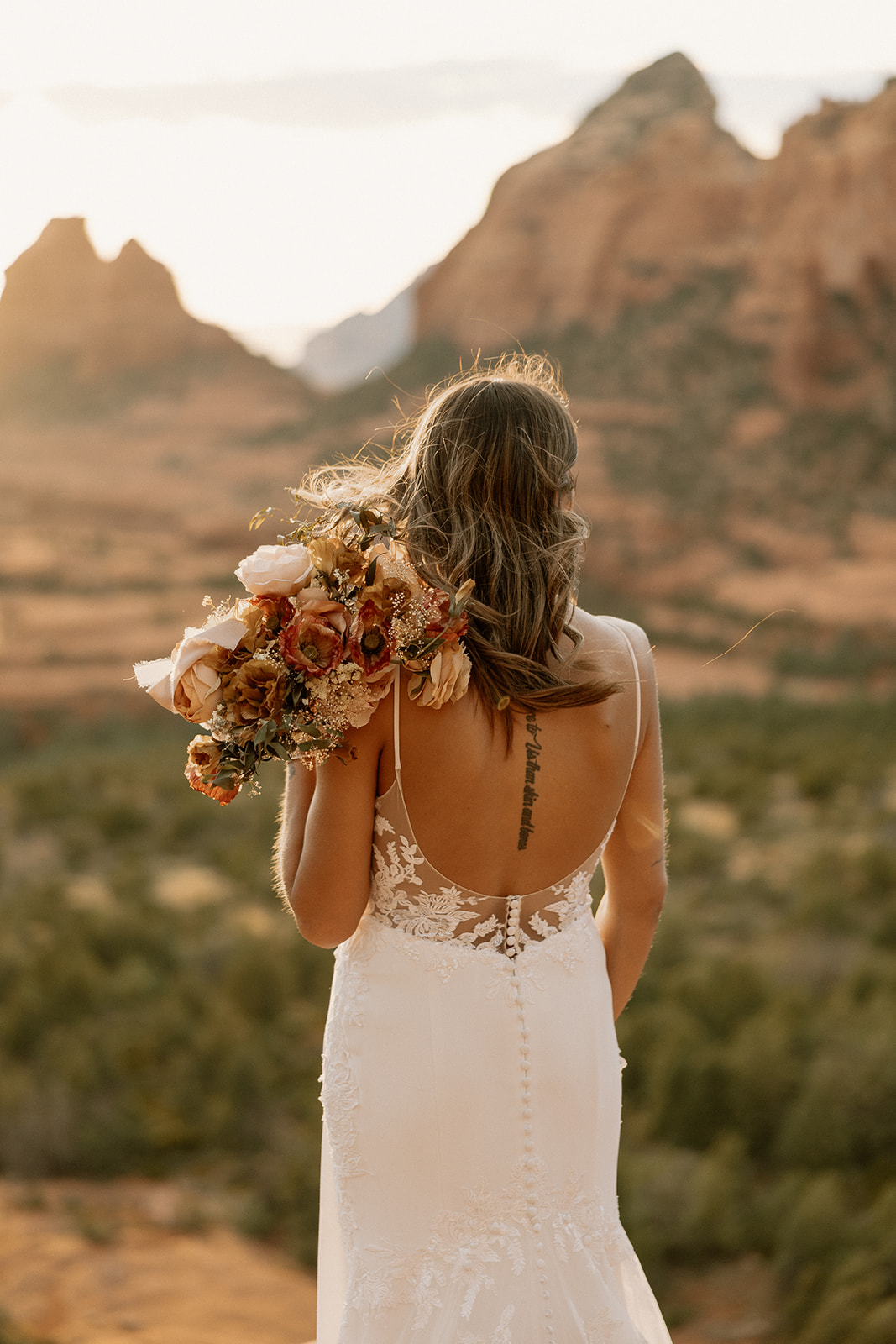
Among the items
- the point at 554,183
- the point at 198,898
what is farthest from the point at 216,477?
the point at 198,898

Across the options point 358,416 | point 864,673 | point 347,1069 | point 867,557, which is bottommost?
point 347,1069

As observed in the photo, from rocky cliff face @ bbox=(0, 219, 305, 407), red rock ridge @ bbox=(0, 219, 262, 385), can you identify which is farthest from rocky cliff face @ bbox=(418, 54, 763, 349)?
red rock ridge @ bbox=(0, 219, 262, 385)

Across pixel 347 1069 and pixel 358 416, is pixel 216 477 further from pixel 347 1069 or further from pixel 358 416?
pixel 347 1069

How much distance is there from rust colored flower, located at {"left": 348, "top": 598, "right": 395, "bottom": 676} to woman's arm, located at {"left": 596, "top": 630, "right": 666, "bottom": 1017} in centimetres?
60

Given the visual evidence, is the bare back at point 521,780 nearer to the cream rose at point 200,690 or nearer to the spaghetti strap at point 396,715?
the spaghetti strap at point 396,715

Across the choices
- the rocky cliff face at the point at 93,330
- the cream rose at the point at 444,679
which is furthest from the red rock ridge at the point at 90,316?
the cream rose at the point at 444,679

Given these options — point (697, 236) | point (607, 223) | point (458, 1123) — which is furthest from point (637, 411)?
point (458, 1123)

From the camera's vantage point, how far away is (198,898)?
29.7ft

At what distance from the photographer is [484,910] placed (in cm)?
197

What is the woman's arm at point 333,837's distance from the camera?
179cm

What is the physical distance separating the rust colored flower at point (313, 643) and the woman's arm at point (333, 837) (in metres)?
0.13

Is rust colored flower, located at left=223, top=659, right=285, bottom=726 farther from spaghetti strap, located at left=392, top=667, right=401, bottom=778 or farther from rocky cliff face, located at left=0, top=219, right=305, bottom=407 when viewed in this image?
rocky cliff face, located at left=0, top=219, right=305, bottom=407

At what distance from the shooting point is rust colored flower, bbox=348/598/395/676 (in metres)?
1.70

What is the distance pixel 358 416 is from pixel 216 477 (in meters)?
6.44
